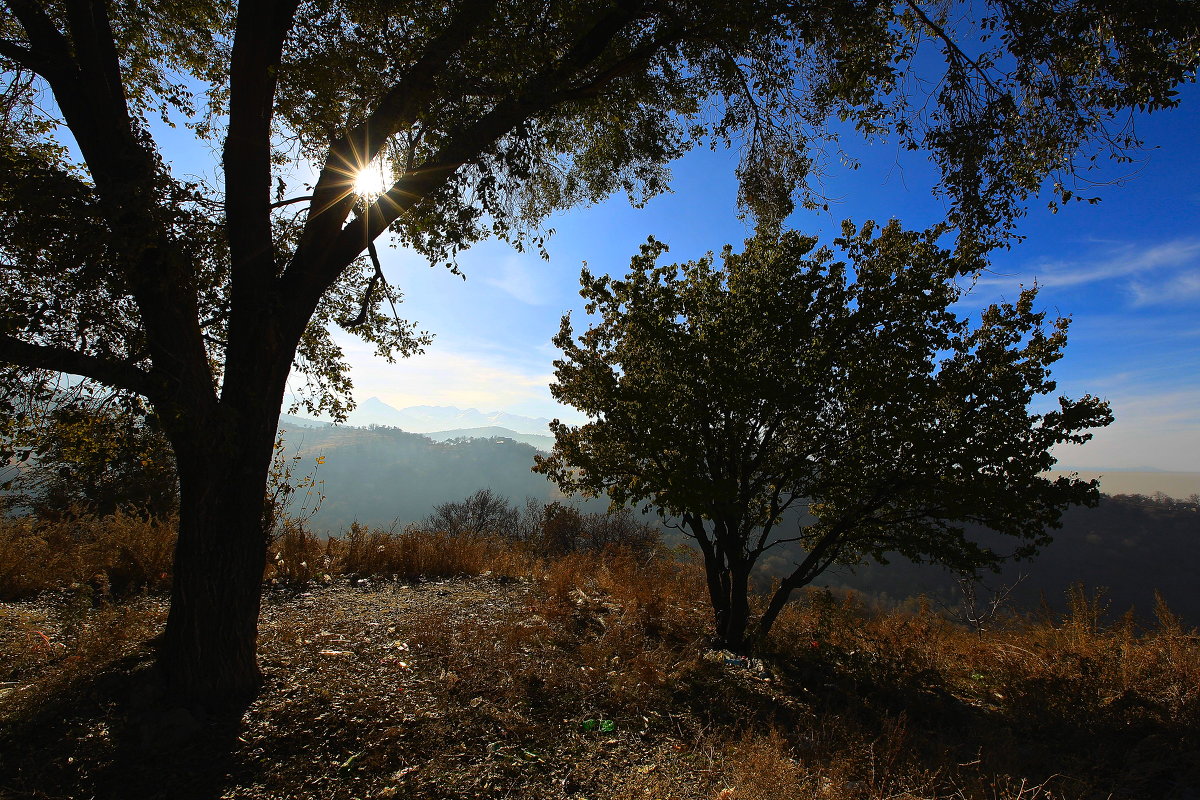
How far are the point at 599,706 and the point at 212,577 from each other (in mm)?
2868

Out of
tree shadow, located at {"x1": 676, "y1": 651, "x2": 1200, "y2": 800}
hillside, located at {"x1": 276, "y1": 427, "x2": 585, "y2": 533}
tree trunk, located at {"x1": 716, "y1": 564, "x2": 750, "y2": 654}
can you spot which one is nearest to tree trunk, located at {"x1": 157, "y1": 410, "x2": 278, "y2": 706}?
tree shadow, located at {"x1": 676, "y1": 651, "x2": 1200, "y2": 800}

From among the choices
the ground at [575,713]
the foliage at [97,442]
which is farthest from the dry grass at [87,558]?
the foliage at [97,442]

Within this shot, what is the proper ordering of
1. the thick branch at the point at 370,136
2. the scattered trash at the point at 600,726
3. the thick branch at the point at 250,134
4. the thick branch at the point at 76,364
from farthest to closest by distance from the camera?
the thick branch at the point at 370,136 → the scattered trash at the point at 600,726 → the thick branch at the point at 250,134 → the thick branch at the point at 76,364

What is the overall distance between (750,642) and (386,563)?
594 cm

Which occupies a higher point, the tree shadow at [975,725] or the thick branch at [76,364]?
the thick branch at [76,364]

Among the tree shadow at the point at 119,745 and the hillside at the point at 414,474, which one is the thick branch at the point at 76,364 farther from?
the hillside at the point at 414,474

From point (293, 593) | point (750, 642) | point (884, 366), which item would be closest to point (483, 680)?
point (750, 642)

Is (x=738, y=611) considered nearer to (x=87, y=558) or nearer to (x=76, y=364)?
(x=76, y=364)

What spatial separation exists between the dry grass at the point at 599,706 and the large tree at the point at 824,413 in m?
1.28

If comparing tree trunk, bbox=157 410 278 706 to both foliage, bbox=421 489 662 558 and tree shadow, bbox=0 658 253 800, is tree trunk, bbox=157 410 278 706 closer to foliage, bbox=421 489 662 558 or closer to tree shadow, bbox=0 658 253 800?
tree shadow, bbox=0 658 253 800

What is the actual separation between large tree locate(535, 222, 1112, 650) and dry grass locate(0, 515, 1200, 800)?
1.28 m

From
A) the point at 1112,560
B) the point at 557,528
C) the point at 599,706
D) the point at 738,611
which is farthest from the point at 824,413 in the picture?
the point at 1112,560

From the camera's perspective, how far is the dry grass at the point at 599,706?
2.78 m

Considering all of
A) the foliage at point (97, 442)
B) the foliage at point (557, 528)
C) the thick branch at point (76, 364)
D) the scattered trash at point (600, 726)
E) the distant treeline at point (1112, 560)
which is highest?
the thick branch at point (76, 364)
